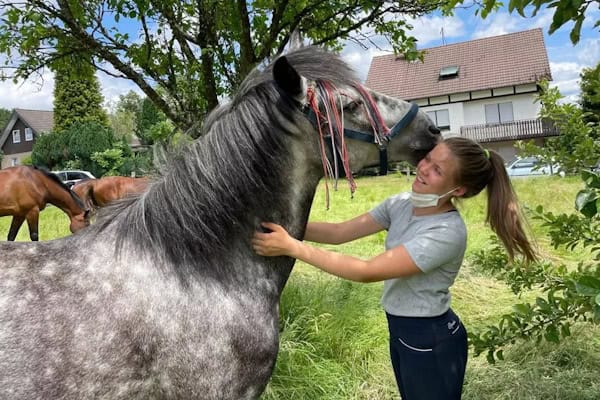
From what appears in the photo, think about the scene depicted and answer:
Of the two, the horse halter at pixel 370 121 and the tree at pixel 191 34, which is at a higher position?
the tree at pixel 191 34

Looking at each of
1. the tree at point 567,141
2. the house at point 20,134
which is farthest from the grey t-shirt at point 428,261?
the house at point 20,134

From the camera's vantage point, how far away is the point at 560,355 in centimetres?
371

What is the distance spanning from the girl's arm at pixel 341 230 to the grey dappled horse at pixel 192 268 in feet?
1.65

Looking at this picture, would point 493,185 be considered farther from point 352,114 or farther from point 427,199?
point 352,114

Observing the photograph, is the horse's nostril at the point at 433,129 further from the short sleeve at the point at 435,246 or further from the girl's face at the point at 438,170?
the short sleeve at the point at 435,246

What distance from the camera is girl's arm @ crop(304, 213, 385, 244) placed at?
250cm

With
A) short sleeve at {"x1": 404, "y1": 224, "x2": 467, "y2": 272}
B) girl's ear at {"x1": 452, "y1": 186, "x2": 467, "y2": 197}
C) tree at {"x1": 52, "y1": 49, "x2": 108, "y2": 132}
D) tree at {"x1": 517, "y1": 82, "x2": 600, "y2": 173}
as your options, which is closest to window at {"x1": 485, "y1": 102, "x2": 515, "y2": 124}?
tree at {"x1": 52, "y1": 49, "x2": 108, "y2": 132}

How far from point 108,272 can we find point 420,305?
130 cm

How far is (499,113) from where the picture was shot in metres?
31.3

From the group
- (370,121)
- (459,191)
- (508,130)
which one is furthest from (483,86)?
(370,121)

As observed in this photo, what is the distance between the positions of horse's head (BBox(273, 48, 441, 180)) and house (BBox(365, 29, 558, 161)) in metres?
29.9

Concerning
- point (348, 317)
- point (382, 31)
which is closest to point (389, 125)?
point (348, 317)

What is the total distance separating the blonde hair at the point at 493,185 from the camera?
6.98ft

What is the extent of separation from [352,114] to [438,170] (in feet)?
1.57
